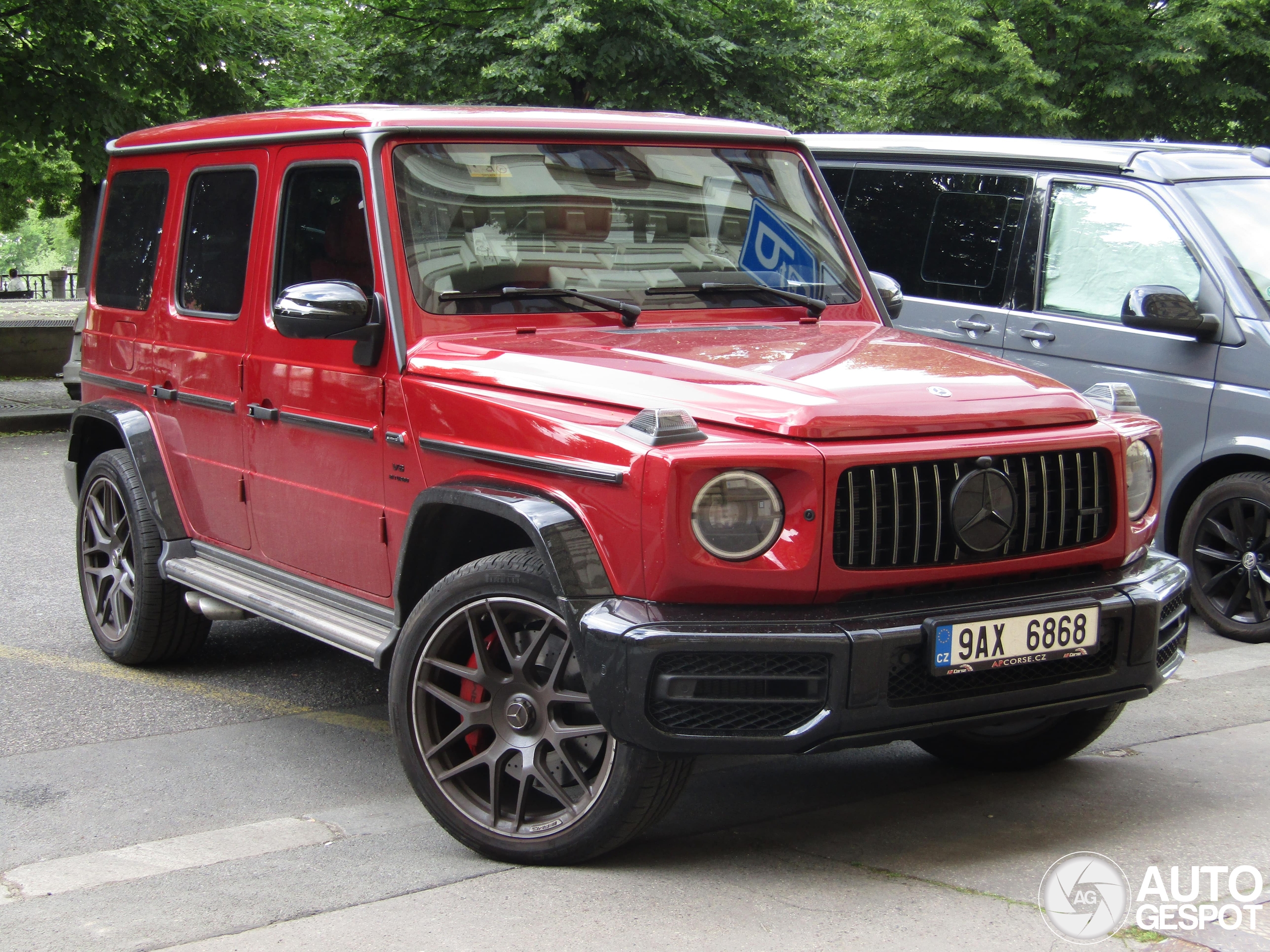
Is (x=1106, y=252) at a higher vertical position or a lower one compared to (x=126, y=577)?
higher

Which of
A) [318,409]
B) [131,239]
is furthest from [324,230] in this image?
[131,239]

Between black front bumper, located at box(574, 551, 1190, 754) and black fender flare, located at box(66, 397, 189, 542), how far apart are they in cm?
271

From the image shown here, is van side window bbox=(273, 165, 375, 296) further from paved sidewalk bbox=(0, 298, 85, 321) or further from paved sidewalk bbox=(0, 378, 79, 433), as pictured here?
paved sidewalk bbox=(0, 298, 85, 321)

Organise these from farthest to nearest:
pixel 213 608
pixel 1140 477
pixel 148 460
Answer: pixel 148 460
pixel 213 608
pixel 1140 477

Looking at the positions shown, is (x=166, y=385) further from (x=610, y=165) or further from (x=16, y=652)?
(x=610, y=165)

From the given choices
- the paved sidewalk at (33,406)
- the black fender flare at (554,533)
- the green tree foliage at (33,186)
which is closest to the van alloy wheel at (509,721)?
the black fender flare at (554,533)

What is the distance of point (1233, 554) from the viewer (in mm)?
6559

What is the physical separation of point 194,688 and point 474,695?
228cm

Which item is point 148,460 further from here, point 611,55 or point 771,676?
point 611,55

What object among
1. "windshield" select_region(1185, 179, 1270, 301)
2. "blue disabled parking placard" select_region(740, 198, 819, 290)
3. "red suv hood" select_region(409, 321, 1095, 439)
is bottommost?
"red suv hood" select_region(409, 321, 1095, 439)

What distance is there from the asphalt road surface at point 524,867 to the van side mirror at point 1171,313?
1.62 meters

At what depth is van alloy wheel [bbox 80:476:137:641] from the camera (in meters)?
5.92

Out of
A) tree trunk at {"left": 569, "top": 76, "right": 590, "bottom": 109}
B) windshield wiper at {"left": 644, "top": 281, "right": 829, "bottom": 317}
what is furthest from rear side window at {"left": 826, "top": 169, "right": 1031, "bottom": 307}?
tree trunk at {"left": 569, "top": 76, "right": 590, "bottom": 109}

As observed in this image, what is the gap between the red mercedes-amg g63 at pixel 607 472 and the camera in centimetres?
338
